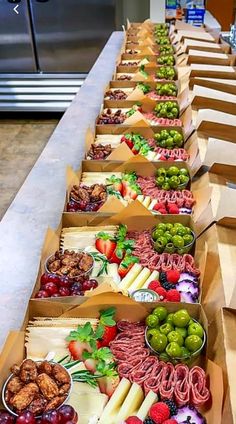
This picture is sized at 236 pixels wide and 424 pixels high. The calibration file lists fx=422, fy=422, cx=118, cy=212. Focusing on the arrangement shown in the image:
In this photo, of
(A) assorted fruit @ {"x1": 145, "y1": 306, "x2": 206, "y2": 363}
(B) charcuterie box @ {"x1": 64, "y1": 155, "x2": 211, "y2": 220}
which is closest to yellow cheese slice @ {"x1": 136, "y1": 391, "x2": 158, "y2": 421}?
(A) assorted fruit @ {"x1": 145, "y1": 306, "x2": 206, "y2": 363}

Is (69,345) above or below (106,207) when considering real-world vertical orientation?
below

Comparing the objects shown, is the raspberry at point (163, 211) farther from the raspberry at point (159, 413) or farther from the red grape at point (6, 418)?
the red grape at point (6, 418)

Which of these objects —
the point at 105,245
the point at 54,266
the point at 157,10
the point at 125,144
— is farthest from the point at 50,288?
the point at 157,10

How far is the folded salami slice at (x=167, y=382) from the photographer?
3.61ft

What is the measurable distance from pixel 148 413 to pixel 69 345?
30 centimetres

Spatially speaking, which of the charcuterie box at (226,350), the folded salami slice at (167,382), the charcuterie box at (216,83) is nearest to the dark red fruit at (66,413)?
the folded salami slice at (167,382)

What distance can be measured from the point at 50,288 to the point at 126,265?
31 cm

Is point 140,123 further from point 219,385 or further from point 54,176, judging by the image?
Result: point 219,385

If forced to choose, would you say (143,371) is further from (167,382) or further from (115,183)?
(115,183)

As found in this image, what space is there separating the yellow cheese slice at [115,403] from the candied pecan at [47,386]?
14 cm

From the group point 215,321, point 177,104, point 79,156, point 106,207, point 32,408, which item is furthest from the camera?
point 177,104

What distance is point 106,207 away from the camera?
1738 millimetres

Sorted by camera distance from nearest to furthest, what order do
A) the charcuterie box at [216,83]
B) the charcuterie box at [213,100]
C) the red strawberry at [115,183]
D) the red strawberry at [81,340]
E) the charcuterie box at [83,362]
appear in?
the charcuterie box at [83,362], the red strawberry at [81,340], the red strawberry at [115,183], the charcuterie box at [213,100], the charcuterie box at [216,83]

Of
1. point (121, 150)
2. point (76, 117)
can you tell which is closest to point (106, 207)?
point (121, 150)
